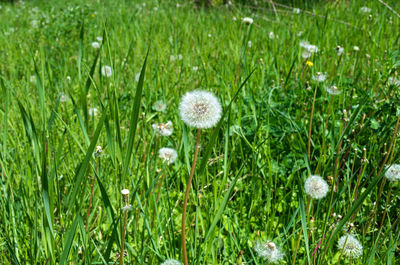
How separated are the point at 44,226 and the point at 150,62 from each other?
2.00 metres

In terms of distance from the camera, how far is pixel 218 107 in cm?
93

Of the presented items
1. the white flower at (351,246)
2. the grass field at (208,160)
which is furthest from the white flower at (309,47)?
the white flower at (351,246)

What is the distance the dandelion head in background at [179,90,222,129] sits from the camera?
34.0 inches

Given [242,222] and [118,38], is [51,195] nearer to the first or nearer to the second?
[242,222]

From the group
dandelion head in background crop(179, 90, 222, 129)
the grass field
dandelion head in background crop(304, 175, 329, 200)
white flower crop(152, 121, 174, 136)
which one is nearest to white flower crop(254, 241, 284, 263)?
the grass field

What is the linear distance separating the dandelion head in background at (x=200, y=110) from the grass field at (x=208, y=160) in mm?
30

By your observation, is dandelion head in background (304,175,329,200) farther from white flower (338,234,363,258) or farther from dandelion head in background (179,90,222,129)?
dandelion head in background (179,90,222,129)

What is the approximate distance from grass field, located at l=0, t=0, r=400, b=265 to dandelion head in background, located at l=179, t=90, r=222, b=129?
30 mm

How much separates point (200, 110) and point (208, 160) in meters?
0.39

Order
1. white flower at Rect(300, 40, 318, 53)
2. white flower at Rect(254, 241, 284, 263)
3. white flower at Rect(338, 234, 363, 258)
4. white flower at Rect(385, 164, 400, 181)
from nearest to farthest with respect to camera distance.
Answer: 1. white flower at Rect(254, 241, 284, 263)
2. white flower at Rect(338, 234, 363, 258)
3. white flower at Rect(385, 164, 400, 181)
4. white flower at Rect(300, 40, 318, 53)

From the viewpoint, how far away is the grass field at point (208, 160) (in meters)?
0.90

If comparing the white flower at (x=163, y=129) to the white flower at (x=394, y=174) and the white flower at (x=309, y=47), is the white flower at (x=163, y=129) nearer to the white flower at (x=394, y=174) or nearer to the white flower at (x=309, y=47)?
the white flower at (x=394, y=174)

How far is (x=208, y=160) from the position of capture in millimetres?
1241

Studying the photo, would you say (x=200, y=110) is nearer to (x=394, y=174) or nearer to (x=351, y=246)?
(x=351, y=246)
